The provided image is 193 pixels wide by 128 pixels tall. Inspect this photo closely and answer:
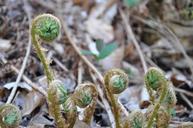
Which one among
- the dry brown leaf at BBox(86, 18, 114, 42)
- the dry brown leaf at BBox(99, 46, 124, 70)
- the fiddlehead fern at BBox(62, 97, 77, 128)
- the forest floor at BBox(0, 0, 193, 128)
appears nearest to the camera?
the fiddlehead fern at BBox(62, 97, 77, 128)

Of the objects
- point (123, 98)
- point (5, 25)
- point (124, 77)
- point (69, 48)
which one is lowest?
point (123, 98)

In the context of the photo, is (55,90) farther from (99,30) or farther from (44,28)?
(99,30)

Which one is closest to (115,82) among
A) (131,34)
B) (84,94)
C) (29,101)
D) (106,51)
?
(84,94)

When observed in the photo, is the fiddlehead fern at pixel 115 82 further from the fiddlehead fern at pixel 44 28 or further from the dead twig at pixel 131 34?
the dead twig at pixel 131 34

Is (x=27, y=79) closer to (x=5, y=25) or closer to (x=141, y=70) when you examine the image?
(x=5, y=25)

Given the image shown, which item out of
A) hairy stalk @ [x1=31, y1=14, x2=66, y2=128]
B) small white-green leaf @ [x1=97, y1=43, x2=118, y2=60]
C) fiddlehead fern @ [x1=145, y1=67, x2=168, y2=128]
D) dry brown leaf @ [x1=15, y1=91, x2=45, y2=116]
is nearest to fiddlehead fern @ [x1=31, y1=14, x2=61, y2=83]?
hairy stalk @ [x1=31, y1=14, x2=66, y2=128]

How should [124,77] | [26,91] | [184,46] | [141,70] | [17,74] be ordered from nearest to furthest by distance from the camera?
[124,77]
[26,91]
[17,74]
[141,70]
[184,46]

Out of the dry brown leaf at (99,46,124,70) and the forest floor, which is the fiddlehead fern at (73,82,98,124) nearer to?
the forest floor

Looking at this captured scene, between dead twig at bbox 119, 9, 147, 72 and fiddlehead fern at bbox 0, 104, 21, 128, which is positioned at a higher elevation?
dead twig at bbox 119, 9, 147, 72

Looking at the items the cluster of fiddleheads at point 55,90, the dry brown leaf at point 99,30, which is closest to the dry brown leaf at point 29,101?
the cluster of fiddleheads at point 55,90

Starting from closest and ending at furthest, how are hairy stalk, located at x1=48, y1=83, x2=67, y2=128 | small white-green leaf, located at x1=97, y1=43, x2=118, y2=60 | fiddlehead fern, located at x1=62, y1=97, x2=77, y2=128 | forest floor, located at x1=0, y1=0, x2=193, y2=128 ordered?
hairy stalk, located at x1=48, y1=83, x2=67, y2=128 → fiddlehead fern, located at x1=62, y1=97, x2=77, y2=128 → forest floor, located at x1=0, y1=0, x2=193, y2=128 → small white-green leaf, located at x1=97, y1=43, x2=118, y2=60

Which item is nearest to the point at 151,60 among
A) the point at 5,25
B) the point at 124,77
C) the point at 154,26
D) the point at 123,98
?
the point at 154,26
